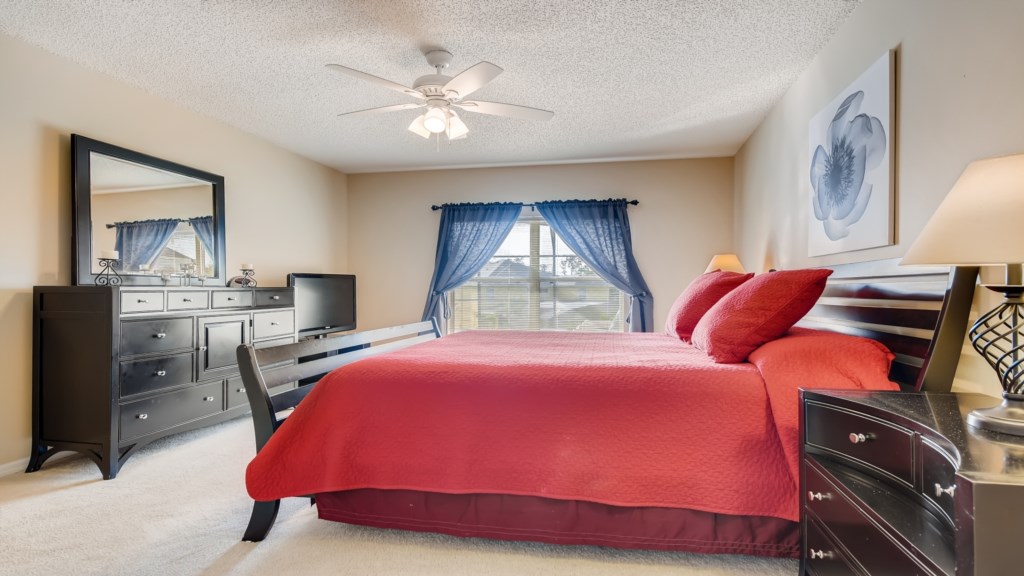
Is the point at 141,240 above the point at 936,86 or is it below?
below

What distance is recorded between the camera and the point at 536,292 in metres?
5.28

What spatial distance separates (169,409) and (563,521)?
2.61 meters

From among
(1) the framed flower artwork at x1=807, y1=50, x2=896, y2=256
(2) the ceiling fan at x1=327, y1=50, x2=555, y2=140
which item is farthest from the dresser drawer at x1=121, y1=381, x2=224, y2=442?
(1) the framed flower artwork at x1=807, y1=50, x2=896, y2=256

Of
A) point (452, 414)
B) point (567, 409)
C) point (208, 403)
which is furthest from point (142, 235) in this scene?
point (567, 409)

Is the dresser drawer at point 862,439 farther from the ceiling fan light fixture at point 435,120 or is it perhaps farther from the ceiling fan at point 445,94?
the ceiling fan light fixture at point 435,120

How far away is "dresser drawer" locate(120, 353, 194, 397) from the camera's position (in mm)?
2662

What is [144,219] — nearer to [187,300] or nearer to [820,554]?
[187,300]

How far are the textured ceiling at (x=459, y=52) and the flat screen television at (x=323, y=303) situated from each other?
1492mm

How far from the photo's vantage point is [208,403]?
317 cm

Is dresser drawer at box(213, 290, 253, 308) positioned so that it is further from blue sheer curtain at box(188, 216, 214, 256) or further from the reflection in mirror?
blue sheer curtain at box(188, 216, 214, 256)

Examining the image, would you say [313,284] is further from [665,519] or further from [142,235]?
[665,519]

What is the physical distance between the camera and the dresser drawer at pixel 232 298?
10.9 ft

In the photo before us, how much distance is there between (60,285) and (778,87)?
4679 millimetres

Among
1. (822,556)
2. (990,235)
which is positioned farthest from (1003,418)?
(822,556)
